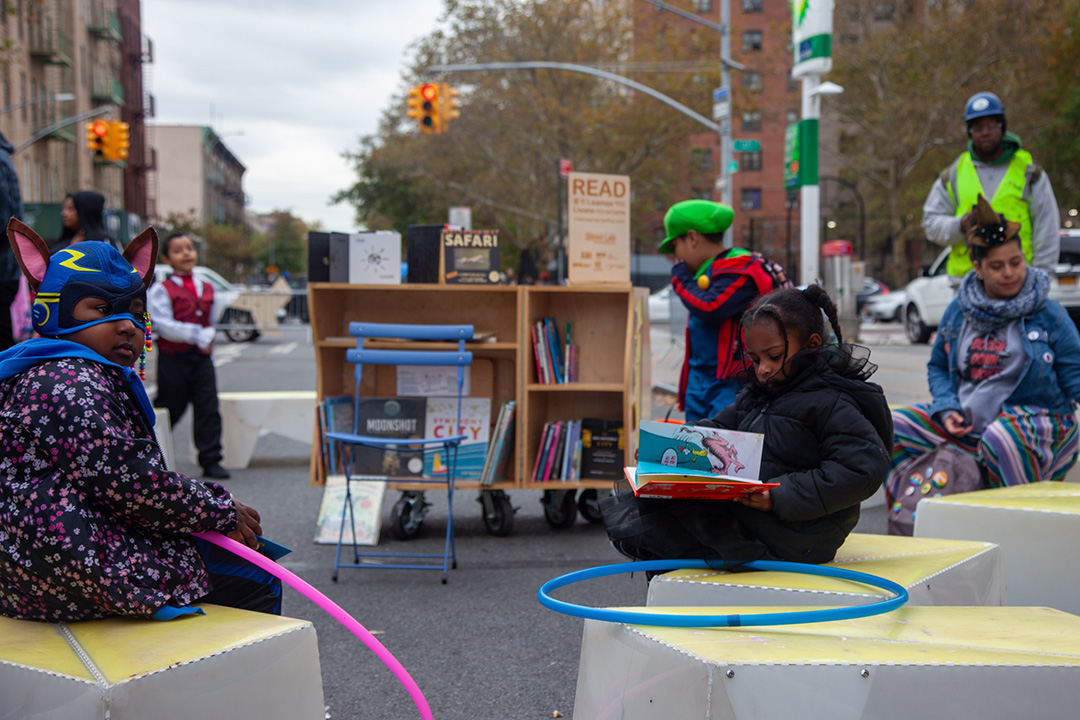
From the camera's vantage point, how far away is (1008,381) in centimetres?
466

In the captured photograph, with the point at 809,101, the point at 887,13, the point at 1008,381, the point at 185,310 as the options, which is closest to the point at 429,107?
the point at 809,101

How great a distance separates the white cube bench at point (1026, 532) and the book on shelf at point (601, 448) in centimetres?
224

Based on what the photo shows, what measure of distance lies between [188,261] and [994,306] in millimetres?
5566

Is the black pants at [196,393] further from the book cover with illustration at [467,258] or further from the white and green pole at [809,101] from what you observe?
the white and green pole at [809,101]

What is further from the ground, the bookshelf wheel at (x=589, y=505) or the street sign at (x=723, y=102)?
the street sign at (x=723, y=102)

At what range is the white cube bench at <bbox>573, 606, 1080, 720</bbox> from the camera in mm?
2127

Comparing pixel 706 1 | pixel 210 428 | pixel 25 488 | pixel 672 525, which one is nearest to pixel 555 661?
pixel 672 525

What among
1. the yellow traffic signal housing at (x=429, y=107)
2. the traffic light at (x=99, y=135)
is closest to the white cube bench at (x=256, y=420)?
the yellow traffic signal housing at (x=429, y=107)

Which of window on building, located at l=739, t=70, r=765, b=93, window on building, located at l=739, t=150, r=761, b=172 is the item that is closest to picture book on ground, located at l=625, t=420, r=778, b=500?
window on building, located at l=739, t=70, r=765, b=93

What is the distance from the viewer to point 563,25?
3388 cm

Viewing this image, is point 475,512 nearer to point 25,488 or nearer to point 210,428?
point 210,428

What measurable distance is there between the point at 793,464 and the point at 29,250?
2.27 meters

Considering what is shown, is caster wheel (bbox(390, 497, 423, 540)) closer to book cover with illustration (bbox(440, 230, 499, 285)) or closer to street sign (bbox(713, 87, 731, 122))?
book cover with illustration (bbox(440, 230, 499, 285))

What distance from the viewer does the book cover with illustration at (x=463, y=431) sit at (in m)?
5.82
